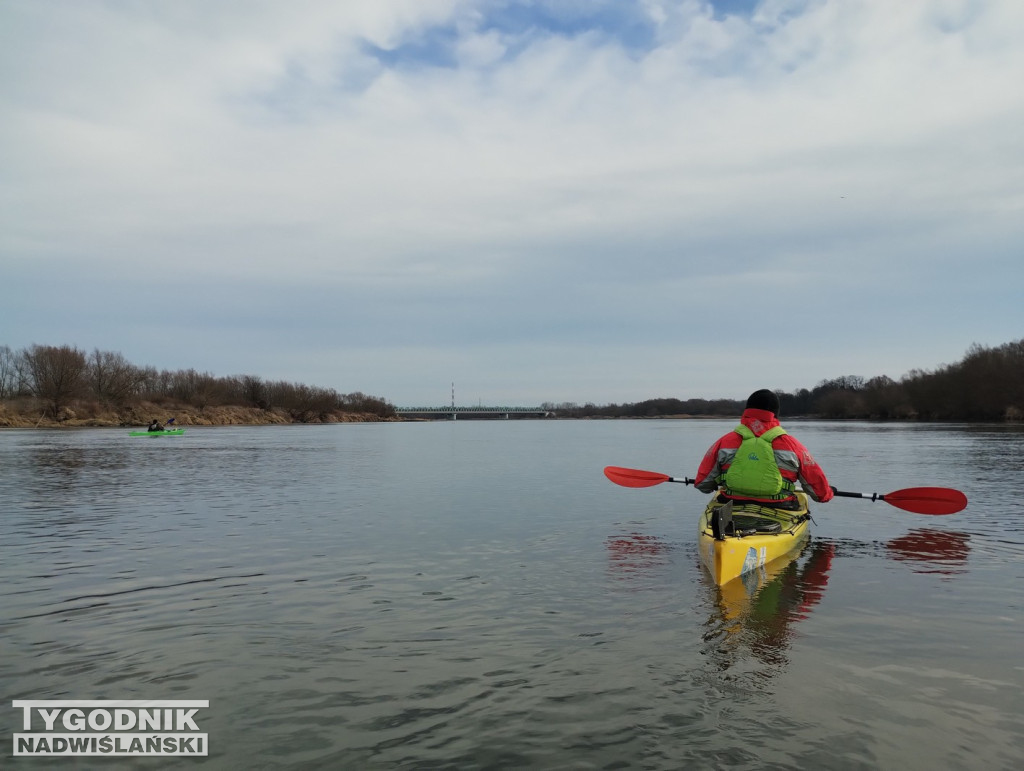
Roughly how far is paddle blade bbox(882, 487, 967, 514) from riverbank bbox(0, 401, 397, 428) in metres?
74.5

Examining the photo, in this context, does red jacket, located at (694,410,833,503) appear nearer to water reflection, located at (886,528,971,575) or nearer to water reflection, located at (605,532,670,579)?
water reflection, located at (605,532,670,579)

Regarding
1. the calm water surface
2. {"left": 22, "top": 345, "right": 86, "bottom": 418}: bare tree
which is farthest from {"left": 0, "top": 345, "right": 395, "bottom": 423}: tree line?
the calm water surface

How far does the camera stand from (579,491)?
65.4 feet

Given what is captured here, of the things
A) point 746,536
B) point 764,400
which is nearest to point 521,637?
point 746,536

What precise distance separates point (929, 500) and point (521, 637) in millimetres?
9699

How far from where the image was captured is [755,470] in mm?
10406

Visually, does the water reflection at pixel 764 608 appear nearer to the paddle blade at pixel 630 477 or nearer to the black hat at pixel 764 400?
the black hat at pixel 764 400

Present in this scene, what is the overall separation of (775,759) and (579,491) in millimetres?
15291

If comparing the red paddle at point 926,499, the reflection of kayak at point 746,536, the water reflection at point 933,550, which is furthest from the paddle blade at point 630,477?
the water reflection at point 933,550

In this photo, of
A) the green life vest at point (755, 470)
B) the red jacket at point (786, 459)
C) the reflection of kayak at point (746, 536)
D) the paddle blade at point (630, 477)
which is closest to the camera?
the reflection of kayak at point (746, 536)

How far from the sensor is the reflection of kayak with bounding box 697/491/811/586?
8.88m

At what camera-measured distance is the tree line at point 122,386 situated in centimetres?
8488

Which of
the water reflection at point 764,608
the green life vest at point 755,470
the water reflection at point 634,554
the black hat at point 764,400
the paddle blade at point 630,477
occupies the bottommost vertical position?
the water reflection at point 764,608

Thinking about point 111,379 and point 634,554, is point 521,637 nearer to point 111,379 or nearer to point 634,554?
point 634,554
